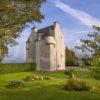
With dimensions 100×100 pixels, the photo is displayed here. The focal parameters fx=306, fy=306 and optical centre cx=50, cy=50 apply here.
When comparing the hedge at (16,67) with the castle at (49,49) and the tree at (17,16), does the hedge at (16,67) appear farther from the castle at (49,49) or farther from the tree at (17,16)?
the tree at (17,16)

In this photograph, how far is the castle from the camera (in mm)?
78188

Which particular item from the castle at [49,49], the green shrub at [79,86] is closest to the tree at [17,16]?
the green shrub at [79,86]

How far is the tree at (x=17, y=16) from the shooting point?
3800 centimetres

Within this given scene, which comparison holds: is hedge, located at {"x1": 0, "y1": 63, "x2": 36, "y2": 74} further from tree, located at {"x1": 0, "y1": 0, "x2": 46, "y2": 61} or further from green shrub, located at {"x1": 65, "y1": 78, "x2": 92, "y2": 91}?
green shrub, located at {"x1": 65, "y1": 78, "x2": 92, "y2": 91}

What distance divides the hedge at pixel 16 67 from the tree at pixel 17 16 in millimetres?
25475

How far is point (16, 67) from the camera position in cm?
6988

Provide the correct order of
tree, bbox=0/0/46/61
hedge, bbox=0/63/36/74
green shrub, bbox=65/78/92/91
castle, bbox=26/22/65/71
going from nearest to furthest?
green shrub, bbox=65/78/92/91 < tree, bbox=0/0/46/61 < hedge, bbox=0/63/36/74 < castle, bbox=26/22/65/71

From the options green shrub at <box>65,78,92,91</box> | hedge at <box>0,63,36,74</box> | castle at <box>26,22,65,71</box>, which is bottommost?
green shrub at <box>65,78,92,91</box>

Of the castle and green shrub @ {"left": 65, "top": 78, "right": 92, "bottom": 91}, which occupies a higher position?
the castle

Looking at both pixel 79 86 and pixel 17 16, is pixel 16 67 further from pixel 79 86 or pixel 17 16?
pixel 79 86

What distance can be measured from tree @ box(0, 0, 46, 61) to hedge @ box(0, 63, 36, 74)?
2548 centimetres

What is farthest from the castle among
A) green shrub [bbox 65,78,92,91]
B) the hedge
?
green shrub [bbox 65,78,92,91]

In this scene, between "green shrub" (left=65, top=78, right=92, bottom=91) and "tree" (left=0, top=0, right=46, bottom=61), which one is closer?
"green shrub" (left=65, top=78, right=92, bottom=91)

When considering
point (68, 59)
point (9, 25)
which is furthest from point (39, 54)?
point (9, 25)
